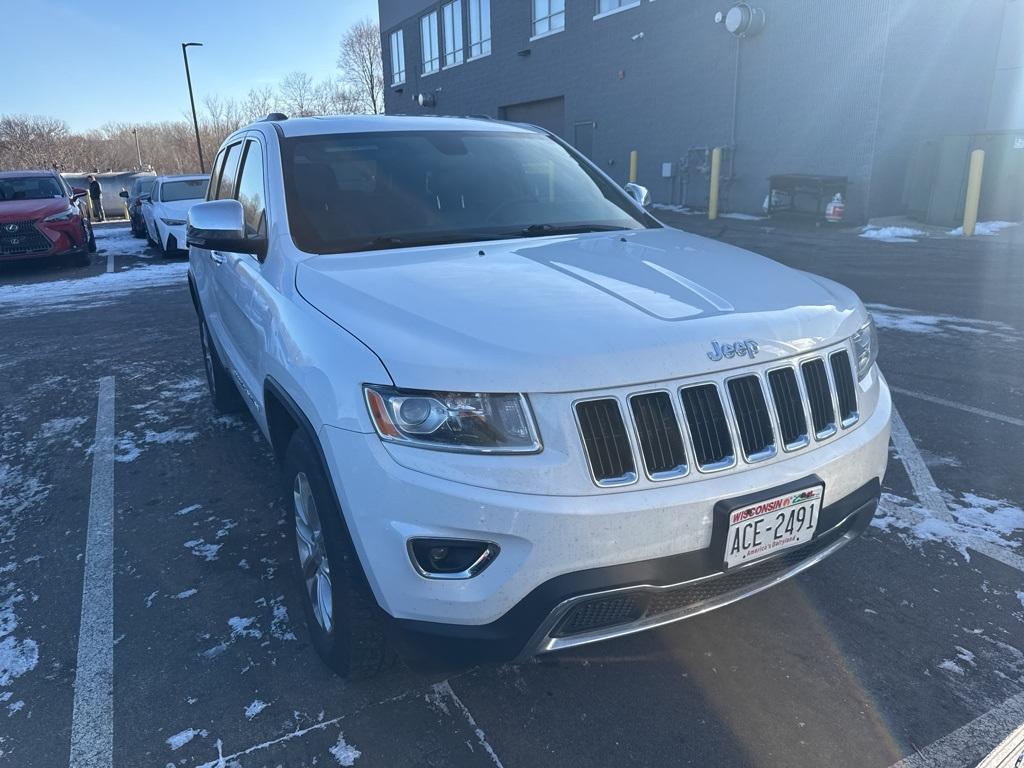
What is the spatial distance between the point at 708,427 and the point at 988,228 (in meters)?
15.0

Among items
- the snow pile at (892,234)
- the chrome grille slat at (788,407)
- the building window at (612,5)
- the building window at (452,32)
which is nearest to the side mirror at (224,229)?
the chrome grille slat at (788,407)

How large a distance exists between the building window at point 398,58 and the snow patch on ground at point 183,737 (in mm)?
36033

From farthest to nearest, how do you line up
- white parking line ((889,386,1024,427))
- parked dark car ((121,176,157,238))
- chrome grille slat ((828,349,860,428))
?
1. parked dark car ((121,176,157,238))
2. white parking line ((889,386,1024,427))
3. chrome grille slat ((828,349,860,428))

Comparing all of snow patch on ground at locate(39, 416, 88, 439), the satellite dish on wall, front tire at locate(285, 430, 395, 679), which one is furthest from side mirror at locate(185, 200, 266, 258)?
the satellite dish on wall

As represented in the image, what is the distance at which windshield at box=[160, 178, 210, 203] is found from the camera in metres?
14.6

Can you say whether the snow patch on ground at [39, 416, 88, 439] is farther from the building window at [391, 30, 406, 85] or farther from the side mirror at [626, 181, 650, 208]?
the building window at [391, 30, 406, 85]

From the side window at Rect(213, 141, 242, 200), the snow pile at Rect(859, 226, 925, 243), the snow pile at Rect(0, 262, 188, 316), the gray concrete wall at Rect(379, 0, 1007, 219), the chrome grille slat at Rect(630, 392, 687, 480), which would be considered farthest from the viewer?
the gray concrete wall at Rect(379, 0, 1007, 219)

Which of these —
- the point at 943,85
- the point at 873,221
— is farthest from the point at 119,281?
the point at 943,85

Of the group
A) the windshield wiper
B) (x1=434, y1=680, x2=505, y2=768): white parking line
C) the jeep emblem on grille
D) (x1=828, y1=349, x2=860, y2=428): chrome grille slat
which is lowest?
(x1=434, y1=680, x2=505, y2=768): white parking line

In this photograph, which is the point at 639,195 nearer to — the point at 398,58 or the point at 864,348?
the point at 864,348

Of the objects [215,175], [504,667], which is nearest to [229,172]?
[215,175]

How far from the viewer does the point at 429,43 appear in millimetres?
32188

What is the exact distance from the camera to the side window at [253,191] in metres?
3.38

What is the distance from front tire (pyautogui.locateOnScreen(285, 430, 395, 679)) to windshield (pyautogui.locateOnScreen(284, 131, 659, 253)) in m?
0.98
